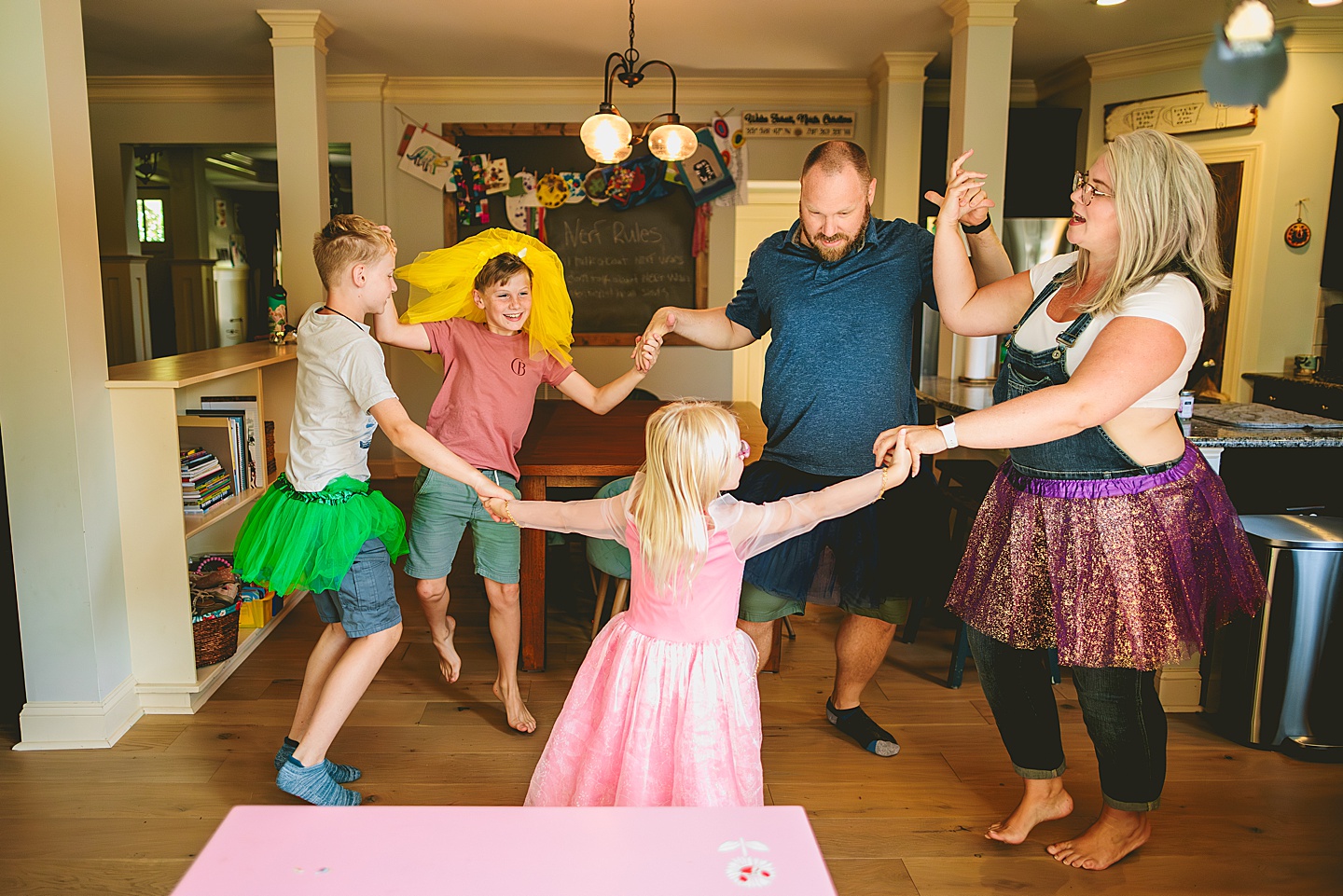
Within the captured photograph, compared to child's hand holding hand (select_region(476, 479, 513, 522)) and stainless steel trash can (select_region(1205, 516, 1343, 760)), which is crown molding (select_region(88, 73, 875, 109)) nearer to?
stainless steel trash can (select_region(1205, 516, 1343, 760))

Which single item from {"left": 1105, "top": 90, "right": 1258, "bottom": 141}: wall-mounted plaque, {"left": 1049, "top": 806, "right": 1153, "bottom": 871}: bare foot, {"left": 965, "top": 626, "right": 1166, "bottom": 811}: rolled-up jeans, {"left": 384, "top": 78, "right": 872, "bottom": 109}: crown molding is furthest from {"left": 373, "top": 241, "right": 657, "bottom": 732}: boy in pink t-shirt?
{"left": 1105, "top": 90, "right": 1258, "bottom": 141}: wall-mounted plaque

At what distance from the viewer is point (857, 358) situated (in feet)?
7.20

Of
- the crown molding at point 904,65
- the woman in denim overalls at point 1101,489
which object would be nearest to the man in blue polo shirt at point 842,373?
the woman in denim overalls at point 1101,489

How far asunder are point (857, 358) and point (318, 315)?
1.22m

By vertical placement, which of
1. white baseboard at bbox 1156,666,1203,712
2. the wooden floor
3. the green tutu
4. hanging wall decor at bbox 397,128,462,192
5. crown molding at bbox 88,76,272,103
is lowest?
the wooden floor

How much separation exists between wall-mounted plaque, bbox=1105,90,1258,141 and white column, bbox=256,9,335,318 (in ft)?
13.9

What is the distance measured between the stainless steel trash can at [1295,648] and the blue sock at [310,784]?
230 centimetres

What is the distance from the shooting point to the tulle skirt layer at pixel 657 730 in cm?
167

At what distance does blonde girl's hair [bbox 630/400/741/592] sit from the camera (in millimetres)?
1658

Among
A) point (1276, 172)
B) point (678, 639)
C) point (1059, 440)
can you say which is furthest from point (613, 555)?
point (1276, 172)

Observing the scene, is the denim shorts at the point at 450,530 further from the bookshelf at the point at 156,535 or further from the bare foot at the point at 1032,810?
the bare foot at the point at 1032,810


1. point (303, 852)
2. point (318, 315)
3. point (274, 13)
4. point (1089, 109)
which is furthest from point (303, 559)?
point (1089, 109)

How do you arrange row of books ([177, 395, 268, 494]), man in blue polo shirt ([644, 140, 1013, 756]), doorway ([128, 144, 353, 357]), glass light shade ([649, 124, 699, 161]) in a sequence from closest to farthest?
man in blue polo shirt ([644, 140, 1013, 756]) → row of books ([177, 395, 268, 494]) → glass light shade ([649, 124, 699, 161]) → doorway ([128, 144, 353, 357])

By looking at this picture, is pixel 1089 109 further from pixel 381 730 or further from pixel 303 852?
pixel 303 852
